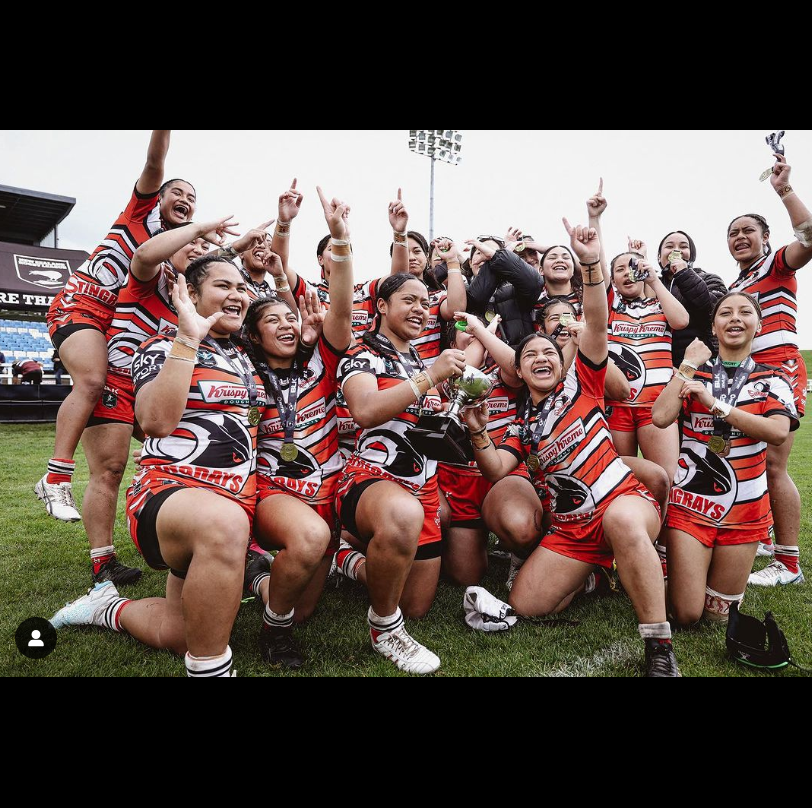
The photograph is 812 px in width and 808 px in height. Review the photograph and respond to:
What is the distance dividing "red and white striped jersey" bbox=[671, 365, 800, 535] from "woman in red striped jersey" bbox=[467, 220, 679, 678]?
0.33 meters

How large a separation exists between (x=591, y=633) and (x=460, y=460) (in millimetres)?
1170

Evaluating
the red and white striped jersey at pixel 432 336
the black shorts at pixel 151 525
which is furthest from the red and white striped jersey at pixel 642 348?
the black shorts at pixel 151 525

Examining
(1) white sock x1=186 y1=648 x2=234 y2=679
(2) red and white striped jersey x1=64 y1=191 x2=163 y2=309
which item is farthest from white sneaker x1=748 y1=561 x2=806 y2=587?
(2) red and white striped jersey x1=64 y1=191 x2=163 y2=309

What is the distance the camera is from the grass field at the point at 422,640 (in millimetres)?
2592

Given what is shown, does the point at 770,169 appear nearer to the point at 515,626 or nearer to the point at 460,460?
the point at 460,460

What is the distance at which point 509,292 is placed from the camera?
421 centimetres

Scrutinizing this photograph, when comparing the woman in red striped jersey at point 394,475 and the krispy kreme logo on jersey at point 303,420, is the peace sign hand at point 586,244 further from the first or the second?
the krispy kreme logo on jersey at point 303,420

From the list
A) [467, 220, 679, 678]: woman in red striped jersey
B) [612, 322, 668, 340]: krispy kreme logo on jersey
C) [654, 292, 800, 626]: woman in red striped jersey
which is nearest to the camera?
[467, 220, 679, 678]: woman in red striped jersey

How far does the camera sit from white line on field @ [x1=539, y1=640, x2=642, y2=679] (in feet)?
8.40

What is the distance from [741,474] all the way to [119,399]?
12.3 ft

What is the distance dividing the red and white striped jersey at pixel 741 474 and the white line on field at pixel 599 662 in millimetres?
839

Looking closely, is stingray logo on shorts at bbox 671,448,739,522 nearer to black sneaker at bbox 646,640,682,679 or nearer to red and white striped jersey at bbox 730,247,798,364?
black sneaker at bbox 646,640,682,679
